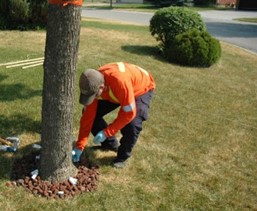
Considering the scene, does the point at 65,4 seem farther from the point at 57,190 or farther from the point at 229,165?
the point at 229,165

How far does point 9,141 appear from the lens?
4656mm

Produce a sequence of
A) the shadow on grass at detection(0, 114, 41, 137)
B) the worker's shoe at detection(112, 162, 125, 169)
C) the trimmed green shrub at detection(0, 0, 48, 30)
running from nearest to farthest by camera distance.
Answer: the worker's shoe at detection(112, 162, 125, 169), the shadow on grass at detection(0, 114, 41, 137), the trimmed green shrub at detection(0, 0, 48, 30)

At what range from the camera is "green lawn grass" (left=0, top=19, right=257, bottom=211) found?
401 centimetres

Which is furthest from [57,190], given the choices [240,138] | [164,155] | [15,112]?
[240,138]

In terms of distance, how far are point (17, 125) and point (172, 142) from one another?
2259 mm

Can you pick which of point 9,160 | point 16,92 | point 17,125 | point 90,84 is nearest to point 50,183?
point 9,160

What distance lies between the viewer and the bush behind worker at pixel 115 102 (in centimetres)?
381

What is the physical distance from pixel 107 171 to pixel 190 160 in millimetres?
1200

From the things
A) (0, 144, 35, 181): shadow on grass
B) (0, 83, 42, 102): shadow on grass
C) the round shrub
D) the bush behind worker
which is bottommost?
(0, 144, 35, 181): shadow on grass

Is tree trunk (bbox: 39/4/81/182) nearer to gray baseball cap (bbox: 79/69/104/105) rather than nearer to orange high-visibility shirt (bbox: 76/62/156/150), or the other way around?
gray baseball cap (bbox: 79/69/104/105)

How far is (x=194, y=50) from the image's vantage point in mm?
Answer: 10094

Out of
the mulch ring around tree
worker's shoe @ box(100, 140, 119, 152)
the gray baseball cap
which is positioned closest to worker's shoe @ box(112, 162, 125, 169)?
the mulch ring around tree

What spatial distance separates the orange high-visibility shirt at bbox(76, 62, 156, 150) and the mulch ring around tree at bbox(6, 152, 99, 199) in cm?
34

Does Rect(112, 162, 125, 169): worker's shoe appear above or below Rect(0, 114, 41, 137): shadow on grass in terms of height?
below
